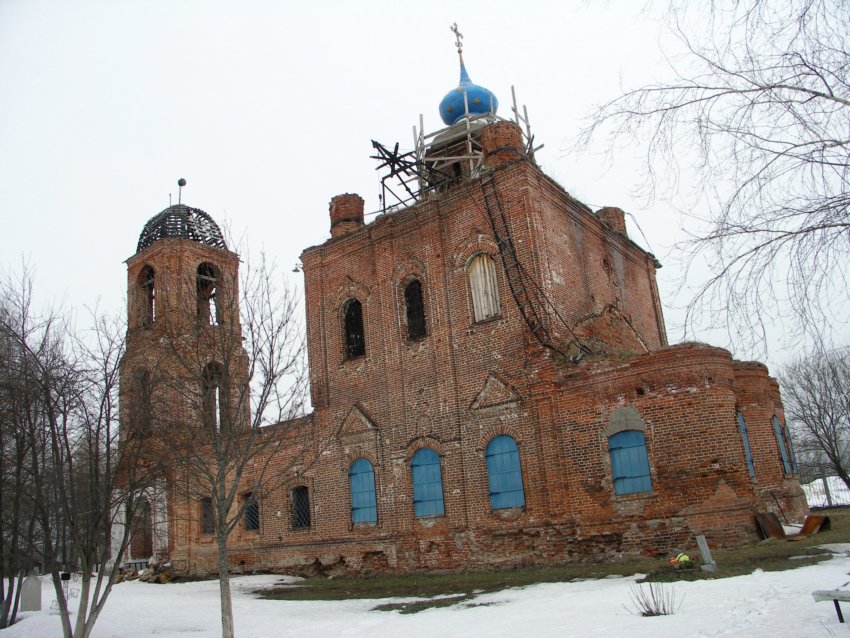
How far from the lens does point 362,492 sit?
18219 millimetres

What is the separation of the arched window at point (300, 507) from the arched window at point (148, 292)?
11339 millimetres

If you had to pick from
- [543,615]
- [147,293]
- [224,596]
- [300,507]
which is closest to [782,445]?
[543,615]

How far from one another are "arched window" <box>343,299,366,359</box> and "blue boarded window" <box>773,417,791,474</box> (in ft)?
33.1

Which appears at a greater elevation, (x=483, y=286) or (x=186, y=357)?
(x=483, y=286)

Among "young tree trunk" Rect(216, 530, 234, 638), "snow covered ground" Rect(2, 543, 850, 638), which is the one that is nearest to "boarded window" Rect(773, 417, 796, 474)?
"snow covered ground" Rect(2, 543, 850, 638)

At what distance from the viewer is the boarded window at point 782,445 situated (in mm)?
15831

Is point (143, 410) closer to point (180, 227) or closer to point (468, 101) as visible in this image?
point (468, 101)

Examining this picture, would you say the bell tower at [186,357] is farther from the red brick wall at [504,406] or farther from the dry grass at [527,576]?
the dry grass at [527,576]

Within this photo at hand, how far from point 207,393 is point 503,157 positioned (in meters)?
10.2

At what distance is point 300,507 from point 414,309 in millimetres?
6263

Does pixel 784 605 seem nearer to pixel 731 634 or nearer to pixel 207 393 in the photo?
pixel 731 634

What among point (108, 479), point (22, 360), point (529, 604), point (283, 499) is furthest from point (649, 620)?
point (283, 499)

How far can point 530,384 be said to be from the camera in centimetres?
1577

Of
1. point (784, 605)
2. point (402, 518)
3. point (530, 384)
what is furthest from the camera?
point (402, 518)
